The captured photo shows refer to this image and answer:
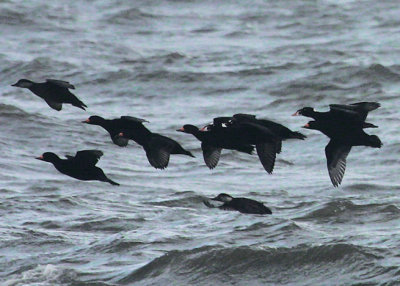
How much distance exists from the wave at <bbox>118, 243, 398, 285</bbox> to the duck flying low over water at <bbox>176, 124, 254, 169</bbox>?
1.29 m

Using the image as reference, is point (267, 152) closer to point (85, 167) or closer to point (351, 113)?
point (351, 113)

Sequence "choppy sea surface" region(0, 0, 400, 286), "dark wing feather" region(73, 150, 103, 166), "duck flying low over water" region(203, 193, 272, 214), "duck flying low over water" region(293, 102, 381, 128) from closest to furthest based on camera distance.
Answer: "duck flying low over water" region(293, 102, 381, 128), "dark wing feather" region(73, 150, 103, 166), "duck flying low over water" region(203, 193, 272, 214), "choppy sea surface" region(0, 0, 400, 286)

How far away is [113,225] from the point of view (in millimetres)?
15281

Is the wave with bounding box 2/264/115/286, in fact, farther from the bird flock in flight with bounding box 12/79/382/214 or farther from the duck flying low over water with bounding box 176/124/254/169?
the duck flying low over water with bounding box 176/124/254/169

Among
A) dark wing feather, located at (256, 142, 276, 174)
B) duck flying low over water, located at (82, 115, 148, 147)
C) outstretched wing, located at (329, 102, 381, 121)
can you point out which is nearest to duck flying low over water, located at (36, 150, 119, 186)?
duck flying low over water, located at (82, 115, 148, 147)

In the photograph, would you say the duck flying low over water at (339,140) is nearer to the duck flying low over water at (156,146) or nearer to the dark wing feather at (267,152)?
the dark wing feather at (267,152)

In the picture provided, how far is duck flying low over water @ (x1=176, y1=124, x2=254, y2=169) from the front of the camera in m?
12.1

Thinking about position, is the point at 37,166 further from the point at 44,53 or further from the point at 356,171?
the point at 44,53

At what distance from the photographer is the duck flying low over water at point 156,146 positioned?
12039mm

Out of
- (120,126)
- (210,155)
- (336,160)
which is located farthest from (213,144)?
(336,160)

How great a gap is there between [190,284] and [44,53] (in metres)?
13.6

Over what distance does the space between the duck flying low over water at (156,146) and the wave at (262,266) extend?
4.98 feet

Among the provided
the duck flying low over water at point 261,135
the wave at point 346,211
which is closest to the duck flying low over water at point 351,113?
the duck flying low over water at point 261,135

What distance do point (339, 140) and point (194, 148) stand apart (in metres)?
7.09
